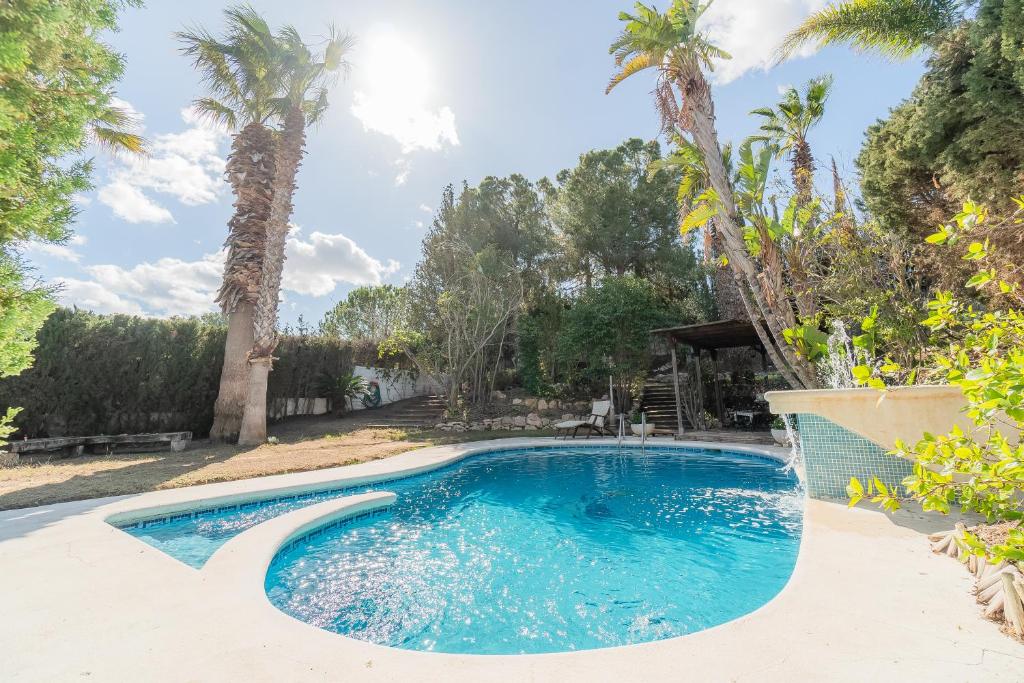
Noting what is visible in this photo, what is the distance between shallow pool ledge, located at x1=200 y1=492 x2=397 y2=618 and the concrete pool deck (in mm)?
27

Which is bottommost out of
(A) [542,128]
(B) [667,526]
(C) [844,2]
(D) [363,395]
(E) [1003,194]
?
(B) [667,526]

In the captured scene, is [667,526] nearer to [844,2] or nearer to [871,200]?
[871,200]

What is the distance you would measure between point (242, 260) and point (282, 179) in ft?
9.04

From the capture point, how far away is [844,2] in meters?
9.10

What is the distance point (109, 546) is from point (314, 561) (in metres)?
1.91

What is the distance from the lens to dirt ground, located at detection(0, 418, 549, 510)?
6621mm

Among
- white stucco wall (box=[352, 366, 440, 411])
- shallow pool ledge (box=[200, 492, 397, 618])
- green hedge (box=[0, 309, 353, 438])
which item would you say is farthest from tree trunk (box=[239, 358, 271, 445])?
shallow pool ledge (box=[200, 492, 397, 618])

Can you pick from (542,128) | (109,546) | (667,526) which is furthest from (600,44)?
(109,546)

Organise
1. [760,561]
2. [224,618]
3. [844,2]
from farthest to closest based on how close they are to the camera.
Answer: [844,2] → [760,561] → [224,618]

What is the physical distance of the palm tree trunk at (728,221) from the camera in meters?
8.65

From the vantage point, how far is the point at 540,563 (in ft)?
16.0

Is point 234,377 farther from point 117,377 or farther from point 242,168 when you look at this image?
point 242,168

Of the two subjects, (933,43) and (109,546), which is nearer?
(109,546)

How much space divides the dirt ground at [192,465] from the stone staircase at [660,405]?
6078 mm
